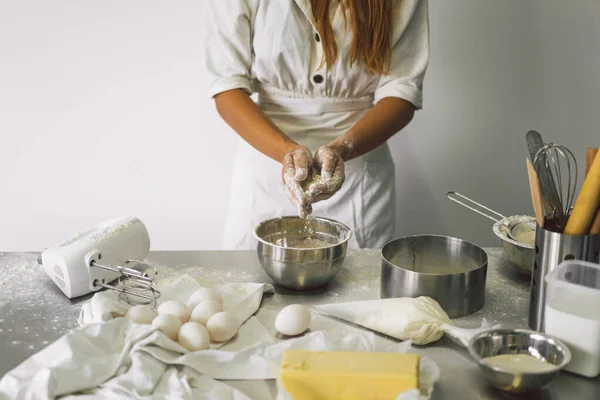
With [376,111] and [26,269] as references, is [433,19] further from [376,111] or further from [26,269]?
[26,269]

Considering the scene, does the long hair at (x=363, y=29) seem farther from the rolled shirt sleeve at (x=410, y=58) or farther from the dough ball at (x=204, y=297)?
the dough ball at (x=204, y=297)

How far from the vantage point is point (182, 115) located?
8.04ft

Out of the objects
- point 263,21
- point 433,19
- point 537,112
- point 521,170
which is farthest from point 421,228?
point 263,21

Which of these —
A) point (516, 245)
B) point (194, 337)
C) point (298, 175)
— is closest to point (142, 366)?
point (194, 337)

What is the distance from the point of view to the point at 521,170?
254 cm

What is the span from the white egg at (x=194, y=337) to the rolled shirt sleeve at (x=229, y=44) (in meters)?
0.86

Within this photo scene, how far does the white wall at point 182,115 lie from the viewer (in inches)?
93.2

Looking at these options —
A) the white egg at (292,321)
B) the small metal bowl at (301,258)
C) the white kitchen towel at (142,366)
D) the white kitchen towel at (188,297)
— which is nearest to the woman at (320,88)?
the small metal bowl at (301,258)

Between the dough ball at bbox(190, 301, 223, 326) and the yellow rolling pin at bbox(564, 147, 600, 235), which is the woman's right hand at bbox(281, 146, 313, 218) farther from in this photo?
the yellow rolling pin at bbox(564, 147, 600, 235)

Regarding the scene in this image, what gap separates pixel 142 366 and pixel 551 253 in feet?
2.32

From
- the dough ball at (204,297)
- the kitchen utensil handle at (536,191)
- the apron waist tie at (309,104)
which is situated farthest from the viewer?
the apron waist tie at (309,104)

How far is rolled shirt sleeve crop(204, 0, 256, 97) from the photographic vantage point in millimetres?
1814

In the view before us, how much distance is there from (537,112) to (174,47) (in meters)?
1.32

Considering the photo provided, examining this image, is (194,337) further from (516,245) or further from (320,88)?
(320,88)
